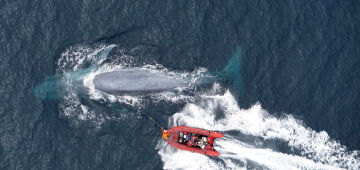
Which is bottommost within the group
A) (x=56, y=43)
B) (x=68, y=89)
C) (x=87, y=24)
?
(x=68, y=89)

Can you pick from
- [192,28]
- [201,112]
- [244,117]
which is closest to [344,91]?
[244,117]

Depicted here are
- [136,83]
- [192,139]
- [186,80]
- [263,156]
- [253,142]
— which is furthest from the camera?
[136,83]

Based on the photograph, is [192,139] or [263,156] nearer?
[263,156]

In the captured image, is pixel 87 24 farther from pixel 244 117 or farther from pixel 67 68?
pixel 244 117

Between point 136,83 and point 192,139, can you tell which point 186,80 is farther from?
point 192,139

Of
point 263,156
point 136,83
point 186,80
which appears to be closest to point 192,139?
point 186,80

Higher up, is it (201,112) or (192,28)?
(192,28)

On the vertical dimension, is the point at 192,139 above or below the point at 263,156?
above
